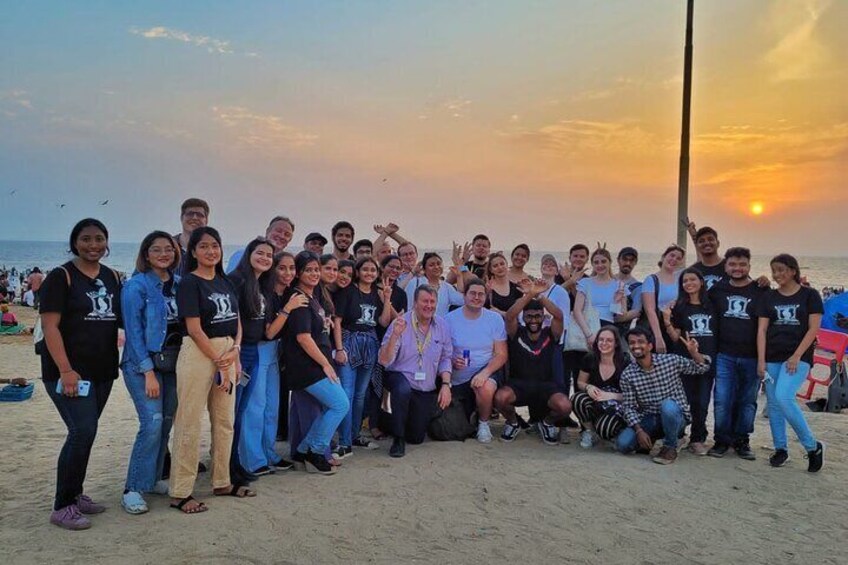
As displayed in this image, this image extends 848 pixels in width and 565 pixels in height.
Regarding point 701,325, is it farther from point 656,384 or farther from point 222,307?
point 222,307

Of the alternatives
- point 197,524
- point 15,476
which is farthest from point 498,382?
point 15,476

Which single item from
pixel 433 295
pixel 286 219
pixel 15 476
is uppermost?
pixel 286 219

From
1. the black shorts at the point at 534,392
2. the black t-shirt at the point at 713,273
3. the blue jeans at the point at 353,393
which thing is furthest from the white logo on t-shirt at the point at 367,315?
the black t-shirt at the point at 713,273

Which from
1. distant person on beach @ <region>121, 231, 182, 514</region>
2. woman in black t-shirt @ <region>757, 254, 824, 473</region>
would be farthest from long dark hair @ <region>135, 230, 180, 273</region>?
woman in black t-shirt @ <region>757, 254, 824, 473</region>

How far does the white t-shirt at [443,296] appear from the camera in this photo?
7.22m

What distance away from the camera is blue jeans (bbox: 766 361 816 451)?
19.1 feet

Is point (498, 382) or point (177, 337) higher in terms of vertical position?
point (177, 337)

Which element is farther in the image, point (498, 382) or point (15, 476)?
point (498, 382)

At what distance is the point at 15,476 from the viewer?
5.46 m

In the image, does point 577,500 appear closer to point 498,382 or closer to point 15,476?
point 498,382

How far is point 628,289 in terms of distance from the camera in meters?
7.41

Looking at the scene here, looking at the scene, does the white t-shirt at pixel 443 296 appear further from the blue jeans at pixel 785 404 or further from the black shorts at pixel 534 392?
the blue jeans at pixel 785 404

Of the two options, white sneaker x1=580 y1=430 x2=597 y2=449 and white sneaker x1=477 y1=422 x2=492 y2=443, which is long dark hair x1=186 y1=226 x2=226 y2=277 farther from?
white sneaker x1=580 y1=430 x2=597 y2=449

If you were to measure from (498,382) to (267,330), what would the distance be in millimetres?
2867
